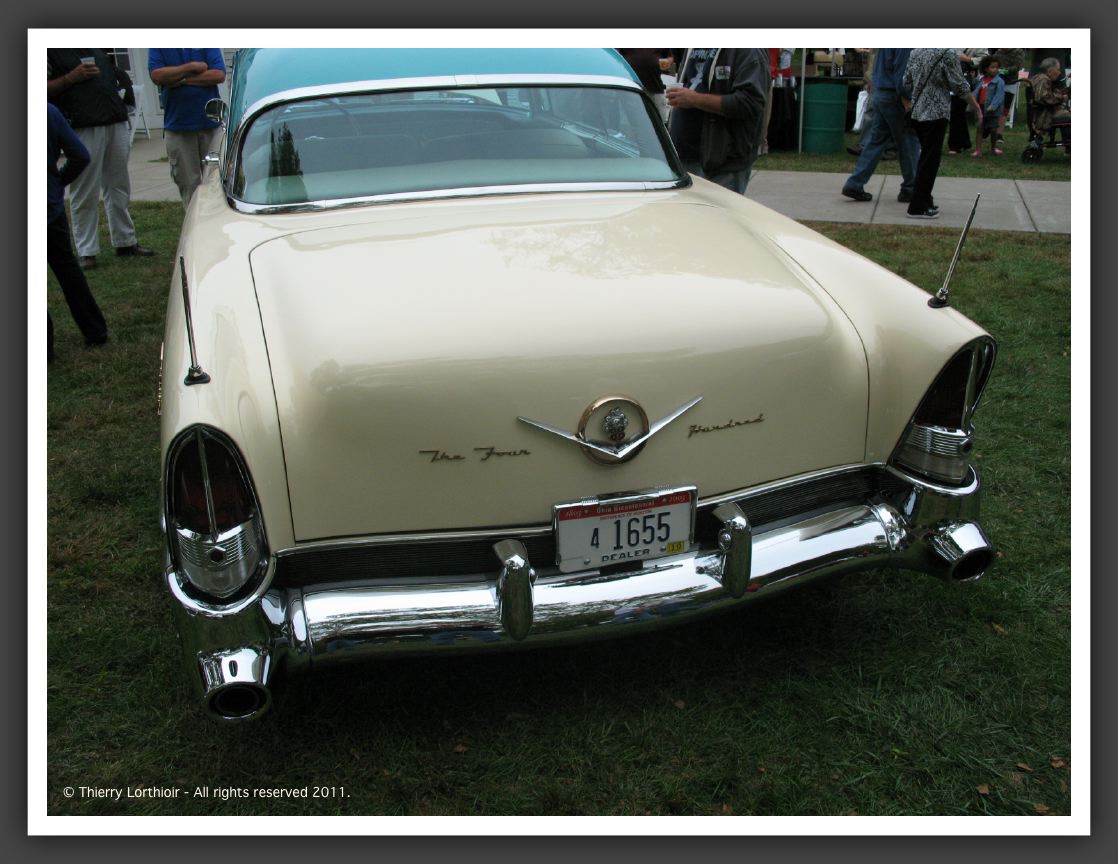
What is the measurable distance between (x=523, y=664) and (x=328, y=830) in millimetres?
871

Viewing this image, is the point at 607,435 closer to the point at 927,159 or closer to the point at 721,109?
the point at 721,109

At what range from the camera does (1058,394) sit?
4875 millimetres

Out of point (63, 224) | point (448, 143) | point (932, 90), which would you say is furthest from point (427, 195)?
point (932, 90)

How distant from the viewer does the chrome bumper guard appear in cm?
225

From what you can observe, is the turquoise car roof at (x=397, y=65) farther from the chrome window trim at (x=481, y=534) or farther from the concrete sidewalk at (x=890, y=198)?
the concrete sidewalk at (x=890, y=198)

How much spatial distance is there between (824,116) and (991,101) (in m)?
2.51

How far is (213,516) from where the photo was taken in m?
2.20

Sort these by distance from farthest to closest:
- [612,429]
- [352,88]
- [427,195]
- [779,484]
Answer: [352,88] < [427,195] < [779,484] < [612,429]

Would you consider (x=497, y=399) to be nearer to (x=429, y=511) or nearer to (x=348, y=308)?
(x=429, y=511)

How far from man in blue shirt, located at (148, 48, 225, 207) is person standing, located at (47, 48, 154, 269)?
0.32m

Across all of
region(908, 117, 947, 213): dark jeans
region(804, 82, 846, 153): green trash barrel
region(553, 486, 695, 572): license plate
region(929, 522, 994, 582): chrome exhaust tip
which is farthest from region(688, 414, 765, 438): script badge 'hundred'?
region(804, 82, 846, 153): green trash barrel

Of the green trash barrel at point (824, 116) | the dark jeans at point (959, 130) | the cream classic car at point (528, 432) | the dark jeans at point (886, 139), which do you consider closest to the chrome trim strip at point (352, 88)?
the cream classic car at point (528, 432)

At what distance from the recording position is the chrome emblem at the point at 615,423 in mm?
2318

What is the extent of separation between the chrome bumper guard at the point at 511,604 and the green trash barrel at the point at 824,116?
1139cm
